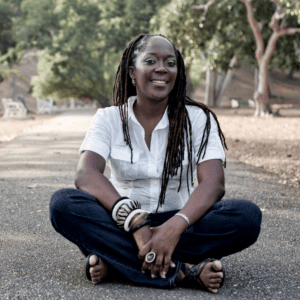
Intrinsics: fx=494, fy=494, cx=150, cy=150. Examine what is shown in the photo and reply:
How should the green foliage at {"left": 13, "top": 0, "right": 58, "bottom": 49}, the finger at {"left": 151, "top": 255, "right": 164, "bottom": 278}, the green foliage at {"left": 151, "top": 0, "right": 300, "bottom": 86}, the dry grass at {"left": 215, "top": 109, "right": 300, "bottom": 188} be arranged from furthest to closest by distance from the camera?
the green foliage at {"left": 13, "top": 0, "right": 58, "bottom": 49} < the green foliage at {"left": 151, "top": 0, "right": 300, "bottom": 86} < the dry grass at {"left": 215, "top": 109, "right": 300, "bottom": 188} < the finger at {"left": 151, "top": 255, "right": 164, "bottom": 278}

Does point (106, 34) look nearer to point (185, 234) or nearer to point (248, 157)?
point (248, 157)

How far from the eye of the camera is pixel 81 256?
10.6 ft

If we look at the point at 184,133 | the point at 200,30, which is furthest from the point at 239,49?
the point at 184,133

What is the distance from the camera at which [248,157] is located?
8727 mm

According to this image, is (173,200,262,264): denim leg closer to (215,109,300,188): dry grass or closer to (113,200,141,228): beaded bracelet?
(113,200,141,228): beaded bracelet

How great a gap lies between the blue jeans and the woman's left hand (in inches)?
3.1

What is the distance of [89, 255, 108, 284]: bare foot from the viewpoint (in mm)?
2562

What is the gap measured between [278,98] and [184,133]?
3559 centimetres

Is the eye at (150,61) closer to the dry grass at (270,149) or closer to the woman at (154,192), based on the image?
the woman at (154,192)

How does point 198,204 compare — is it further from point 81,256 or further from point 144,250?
point 81,256

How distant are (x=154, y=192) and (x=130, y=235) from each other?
1.27ft

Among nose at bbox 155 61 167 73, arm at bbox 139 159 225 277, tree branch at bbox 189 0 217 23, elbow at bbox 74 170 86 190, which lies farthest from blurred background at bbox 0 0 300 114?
elbow at bbox 74 170 86 190

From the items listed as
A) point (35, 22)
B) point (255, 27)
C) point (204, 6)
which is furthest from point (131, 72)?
point (35, 22)

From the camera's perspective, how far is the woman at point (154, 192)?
2549mm
